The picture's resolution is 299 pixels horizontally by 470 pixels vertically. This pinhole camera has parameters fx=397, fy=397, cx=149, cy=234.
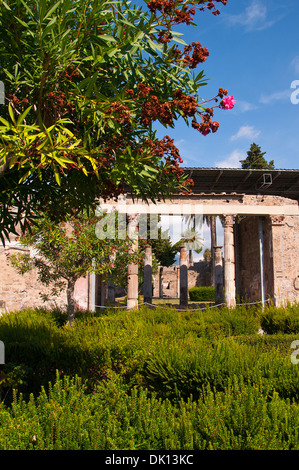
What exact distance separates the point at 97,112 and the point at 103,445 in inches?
110

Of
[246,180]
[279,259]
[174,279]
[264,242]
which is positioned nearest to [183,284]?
[264,242]

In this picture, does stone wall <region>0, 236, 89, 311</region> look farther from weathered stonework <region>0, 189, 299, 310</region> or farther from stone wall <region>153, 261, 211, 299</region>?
stone wall <region>153, 261, 211, 299</region>

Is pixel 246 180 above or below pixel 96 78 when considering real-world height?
above

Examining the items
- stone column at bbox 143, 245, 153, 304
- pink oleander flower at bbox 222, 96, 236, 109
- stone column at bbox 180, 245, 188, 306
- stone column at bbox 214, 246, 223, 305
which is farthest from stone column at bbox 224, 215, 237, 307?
pink oleander flower at bbox 222, 96, 236, 109

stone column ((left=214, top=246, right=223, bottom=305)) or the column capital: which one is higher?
the column capital

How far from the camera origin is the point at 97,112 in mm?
3643

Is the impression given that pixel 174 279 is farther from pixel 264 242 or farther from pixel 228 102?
pixel 228 102

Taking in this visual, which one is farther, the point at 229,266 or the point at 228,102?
the point at 229,266

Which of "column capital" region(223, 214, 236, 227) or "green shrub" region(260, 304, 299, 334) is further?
"column capital" region(223, 214, 236, 227)

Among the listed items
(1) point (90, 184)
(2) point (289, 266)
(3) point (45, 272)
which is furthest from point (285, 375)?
(2) point (289, 266)

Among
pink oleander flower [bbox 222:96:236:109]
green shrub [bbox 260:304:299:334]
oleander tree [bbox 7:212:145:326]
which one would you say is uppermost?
pink oleander flower [bbox 222:96:236:109]

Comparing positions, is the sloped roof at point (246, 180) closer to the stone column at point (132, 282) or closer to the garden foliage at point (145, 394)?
the stone column at point (132, 282)
